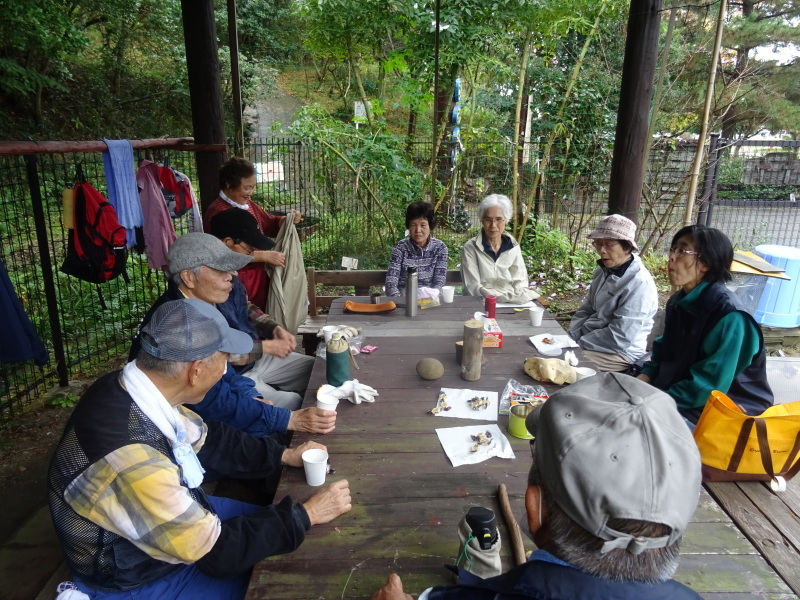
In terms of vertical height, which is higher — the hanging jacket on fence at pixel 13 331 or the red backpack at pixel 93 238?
the red backpack at pixel 93 238

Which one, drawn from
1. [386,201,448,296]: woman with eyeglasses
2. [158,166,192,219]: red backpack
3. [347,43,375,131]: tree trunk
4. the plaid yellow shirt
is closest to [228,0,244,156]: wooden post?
[158,166,192,219]: red backpack

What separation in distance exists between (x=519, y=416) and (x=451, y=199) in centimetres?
593

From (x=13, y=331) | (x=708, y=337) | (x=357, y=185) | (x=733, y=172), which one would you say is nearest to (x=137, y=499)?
(x=13, y=331)

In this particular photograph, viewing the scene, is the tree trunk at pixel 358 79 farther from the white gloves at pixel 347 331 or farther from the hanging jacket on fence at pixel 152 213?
the white gloves at pixel 347 331

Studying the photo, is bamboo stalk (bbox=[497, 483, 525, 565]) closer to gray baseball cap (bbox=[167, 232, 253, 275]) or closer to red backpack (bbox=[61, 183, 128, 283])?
gray baseball cap (bbox=[167, 232, 253, 275])

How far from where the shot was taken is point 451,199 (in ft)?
25.1

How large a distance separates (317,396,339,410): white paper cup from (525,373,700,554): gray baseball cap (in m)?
1.30

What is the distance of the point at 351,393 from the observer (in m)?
2.34

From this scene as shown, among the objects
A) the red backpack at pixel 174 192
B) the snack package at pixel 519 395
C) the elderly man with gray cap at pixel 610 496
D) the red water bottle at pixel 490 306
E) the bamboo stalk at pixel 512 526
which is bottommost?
the bamboo stalk at pixel 512 526

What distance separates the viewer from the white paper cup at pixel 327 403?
220cm

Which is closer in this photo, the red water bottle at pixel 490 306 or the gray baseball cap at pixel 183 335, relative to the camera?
the gray baseball cap at pixel 183 335

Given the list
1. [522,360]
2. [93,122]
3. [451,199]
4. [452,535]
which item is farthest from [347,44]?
[93,122]

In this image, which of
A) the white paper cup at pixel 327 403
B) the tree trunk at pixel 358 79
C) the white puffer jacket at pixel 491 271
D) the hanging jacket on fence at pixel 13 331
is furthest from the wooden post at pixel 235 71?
the white paper cup at pixel 327 403

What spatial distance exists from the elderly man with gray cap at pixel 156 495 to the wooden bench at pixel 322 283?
85.8 inches
